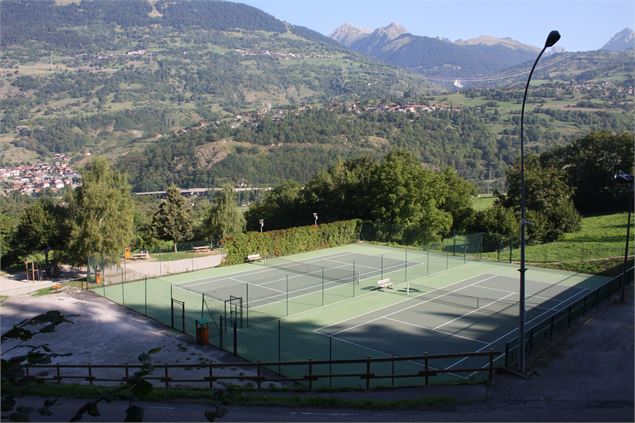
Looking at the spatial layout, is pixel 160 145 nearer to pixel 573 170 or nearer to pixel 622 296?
pixel 573 170

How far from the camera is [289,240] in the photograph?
39.7 metres

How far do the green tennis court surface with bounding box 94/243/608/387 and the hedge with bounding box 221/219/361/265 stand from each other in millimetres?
1154

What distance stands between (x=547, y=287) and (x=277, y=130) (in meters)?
139

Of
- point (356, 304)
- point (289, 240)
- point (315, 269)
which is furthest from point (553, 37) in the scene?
point (289, 240)

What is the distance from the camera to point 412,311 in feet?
80.8

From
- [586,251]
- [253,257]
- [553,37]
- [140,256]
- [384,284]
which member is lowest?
[140,256]

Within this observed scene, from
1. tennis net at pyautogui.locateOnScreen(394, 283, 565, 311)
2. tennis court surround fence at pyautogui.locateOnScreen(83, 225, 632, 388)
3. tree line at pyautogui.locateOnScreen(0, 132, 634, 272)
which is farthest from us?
tree line at pyautogui.locateOnScreen(0, 132, 634, 272)

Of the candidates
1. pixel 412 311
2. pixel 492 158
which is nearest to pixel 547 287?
pixel 412 311

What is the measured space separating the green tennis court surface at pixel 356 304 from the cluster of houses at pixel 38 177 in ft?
377

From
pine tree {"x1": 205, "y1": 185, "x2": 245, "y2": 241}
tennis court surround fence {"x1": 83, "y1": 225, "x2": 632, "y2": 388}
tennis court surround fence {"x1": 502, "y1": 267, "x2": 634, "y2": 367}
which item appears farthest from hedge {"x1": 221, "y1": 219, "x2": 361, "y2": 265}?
tennis court surround fence {"x1": 502, "y1": 267, "x2": 634, "y2": 367}

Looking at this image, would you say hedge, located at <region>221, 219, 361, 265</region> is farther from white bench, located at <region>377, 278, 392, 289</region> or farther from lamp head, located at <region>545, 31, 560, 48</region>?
lamp head, located at <region>545, 31, 560, 48</region>

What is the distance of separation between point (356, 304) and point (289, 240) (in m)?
14.5

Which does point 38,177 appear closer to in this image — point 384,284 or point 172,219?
point 172,219

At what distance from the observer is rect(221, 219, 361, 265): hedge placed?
120 feet
